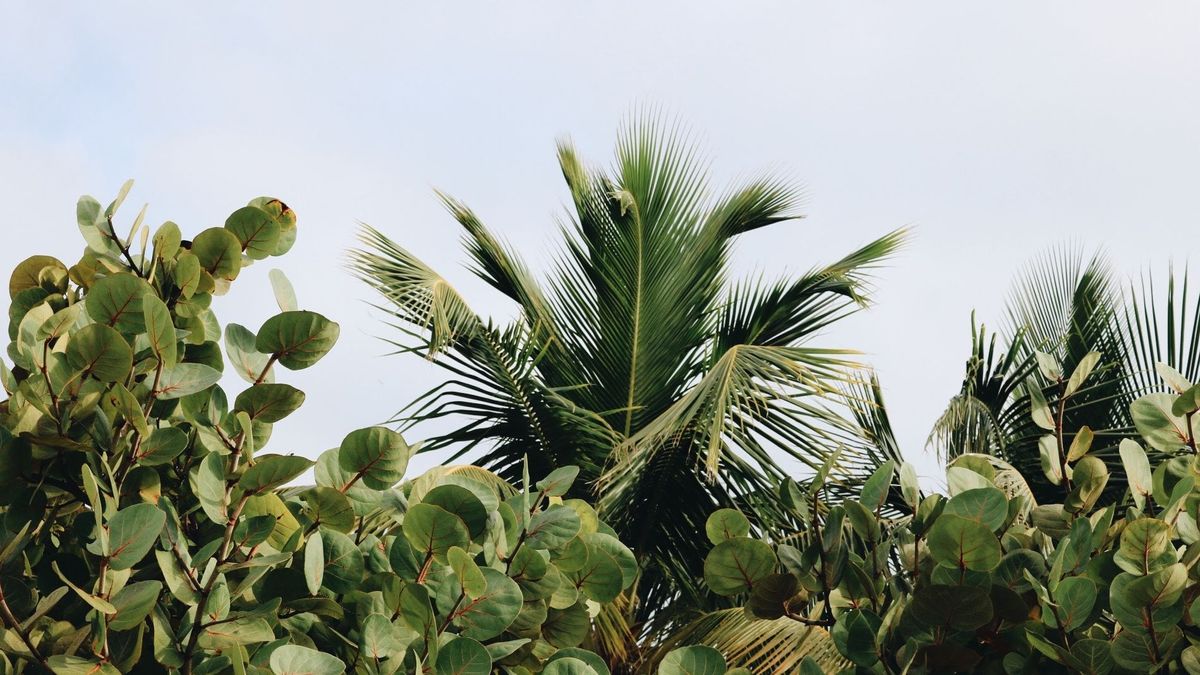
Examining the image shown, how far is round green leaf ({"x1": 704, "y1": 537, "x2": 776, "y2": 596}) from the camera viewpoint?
1.44m

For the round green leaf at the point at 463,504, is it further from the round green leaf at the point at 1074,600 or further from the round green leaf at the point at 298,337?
the round green leaf at the point at 1074,600

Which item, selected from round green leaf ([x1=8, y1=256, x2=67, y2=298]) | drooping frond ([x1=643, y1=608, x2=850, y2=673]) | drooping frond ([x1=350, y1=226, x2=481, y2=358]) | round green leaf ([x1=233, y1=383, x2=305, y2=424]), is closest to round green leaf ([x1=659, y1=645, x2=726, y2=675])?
round green leaf ([x1=233, y1=383, x2=305, y2=424])

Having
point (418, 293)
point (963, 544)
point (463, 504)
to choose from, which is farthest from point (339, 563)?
point (418, 293)

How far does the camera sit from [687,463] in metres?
5.74

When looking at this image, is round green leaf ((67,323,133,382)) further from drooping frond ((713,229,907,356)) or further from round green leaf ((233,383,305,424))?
drooping frond ((713,229,907,356))

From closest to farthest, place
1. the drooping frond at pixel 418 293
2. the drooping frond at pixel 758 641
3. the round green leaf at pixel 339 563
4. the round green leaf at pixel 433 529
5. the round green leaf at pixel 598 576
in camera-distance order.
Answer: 1. the round green leaf at pixel 433 529
2. the round green leaf at pixel 339 563
3. the round green leaf at pixel 598 576
4. the drooping frond at pixel 758 641
5. the drooping frond at pixel 418 293

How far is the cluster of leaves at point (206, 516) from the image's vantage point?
1231 mm

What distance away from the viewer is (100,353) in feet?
4.08

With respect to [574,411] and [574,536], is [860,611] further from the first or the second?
[574,411]

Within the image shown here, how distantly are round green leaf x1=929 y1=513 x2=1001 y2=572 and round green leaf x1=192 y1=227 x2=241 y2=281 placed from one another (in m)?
0.86

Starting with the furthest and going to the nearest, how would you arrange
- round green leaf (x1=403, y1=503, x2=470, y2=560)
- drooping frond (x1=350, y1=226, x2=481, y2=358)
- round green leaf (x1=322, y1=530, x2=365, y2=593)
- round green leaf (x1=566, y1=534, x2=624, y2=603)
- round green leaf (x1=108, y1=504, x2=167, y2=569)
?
drooping frond (x1=350, y1=226, x2=481, y2=358)
round green leaf (x1=566, y1=534, x2=624, y2=603)
round green leaf (x1=322, y1=530, x2=365, y2=593)
round green leaf (x1=403, y1=503, x2=470, y2=560)
round green leaf (x1=108, y1=504, x2=167, y2=569)

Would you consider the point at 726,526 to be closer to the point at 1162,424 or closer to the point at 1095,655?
the point at 1095,655

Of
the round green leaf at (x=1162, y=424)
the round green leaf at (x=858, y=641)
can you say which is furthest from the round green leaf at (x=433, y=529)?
the round green leaf at (x=1162, y=424)

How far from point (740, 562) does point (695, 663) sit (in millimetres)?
149
